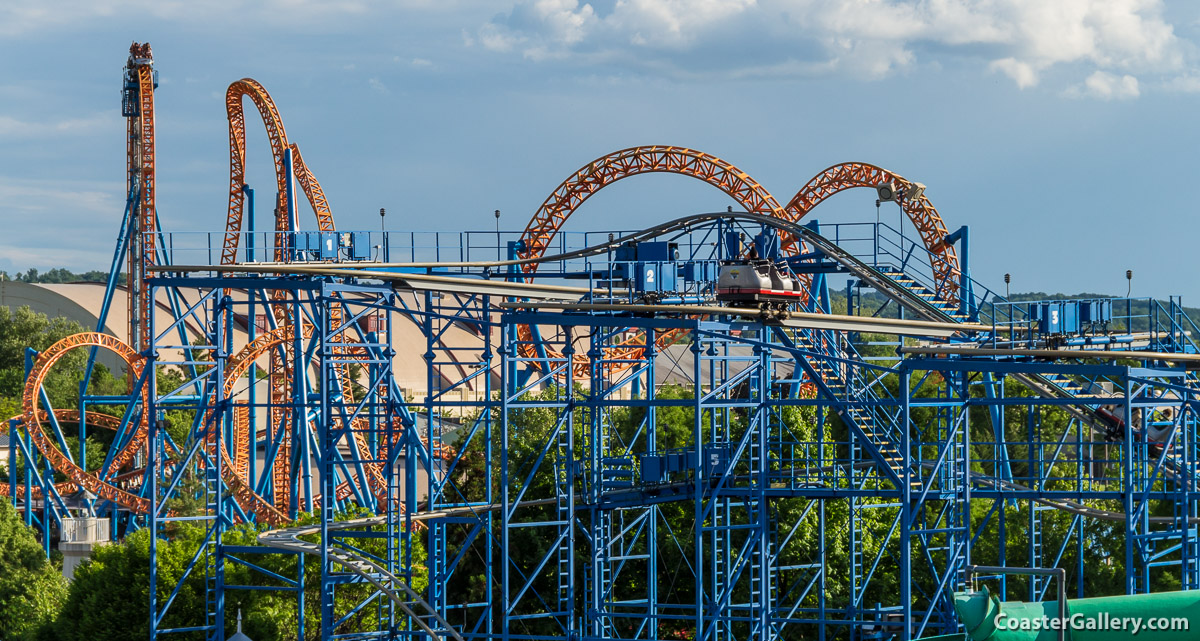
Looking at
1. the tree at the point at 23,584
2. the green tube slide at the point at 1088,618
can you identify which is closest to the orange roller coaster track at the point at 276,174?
the tree at the point at 23,584

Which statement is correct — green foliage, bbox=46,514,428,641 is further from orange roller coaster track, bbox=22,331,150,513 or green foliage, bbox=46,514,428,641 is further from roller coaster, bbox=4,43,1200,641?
orange roller coaster track, bbox=22,331,150,513

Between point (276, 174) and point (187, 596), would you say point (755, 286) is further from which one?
point (276, 174)

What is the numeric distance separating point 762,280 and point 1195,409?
22.5 ft

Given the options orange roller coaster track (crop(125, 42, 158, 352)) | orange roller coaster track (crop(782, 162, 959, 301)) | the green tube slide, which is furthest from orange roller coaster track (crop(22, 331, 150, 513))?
the green tube slide

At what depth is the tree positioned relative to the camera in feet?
106

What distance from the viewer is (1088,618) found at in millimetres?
15094

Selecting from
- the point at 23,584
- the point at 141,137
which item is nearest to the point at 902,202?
the point at 23,584

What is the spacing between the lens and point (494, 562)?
117 ft

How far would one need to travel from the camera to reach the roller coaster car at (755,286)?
24.1 meters

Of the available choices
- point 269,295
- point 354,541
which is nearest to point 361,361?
point 354,541

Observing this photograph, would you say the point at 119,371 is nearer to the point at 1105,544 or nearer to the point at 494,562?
the point at 494,562

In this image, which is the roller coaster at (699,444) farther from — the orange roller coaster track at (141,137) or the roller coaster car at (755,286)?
the orange roller coaster track at (141,137)

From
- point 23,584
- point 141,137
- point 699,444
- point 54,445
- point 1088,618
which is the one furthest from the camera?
point 141,137

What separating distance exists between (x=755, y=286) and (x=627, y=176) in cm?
1769
